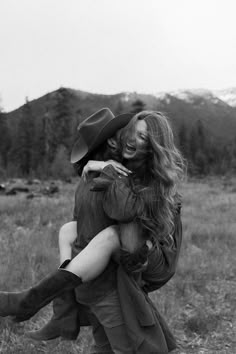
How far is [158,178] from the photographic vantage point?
179 cm

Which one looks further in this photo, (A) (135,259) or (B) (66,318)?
(B) (66,318)

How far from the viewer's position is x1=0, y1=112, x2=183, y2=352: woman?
5.48 ft

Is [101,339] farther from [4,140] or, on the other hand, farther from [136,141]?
[4,140]

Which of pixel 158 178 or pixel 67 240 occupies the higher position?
pixel 158 178

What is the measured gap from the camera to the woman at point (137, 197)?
65.7 inches

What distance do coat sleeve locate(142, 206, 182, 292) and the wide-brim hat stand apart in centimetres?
58

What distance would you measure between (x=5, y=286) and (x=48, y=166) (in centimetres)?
3056

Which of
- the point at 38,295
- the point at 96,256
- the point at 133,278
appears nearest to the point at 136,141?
the point at 96,256

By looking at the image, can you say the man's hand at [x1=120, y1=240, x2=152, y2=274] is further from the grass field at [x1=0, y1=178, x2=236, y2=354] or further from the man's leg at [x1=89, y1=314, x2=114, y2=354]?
the grass field at [x1=0, y1=178, x2=236, y2=354]

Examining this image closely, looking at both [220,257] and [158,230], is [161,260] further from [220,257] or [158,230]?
[220,257]

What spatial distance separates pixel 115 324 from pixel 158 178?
783 mm

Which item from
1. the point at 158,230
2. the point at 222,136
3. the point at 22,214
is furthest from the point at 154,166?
the point at 222,136

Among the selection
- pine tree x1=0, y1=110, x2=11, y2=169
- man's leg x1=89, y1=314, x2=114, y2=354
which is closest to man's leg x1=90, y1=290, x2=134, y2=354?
man's leg x1=89, y1=314, x2=114, y2=354

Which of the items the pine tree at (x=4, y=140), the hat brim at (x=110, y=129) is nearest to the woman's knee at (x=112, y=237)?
the hat brim at (x=110, y=129)
